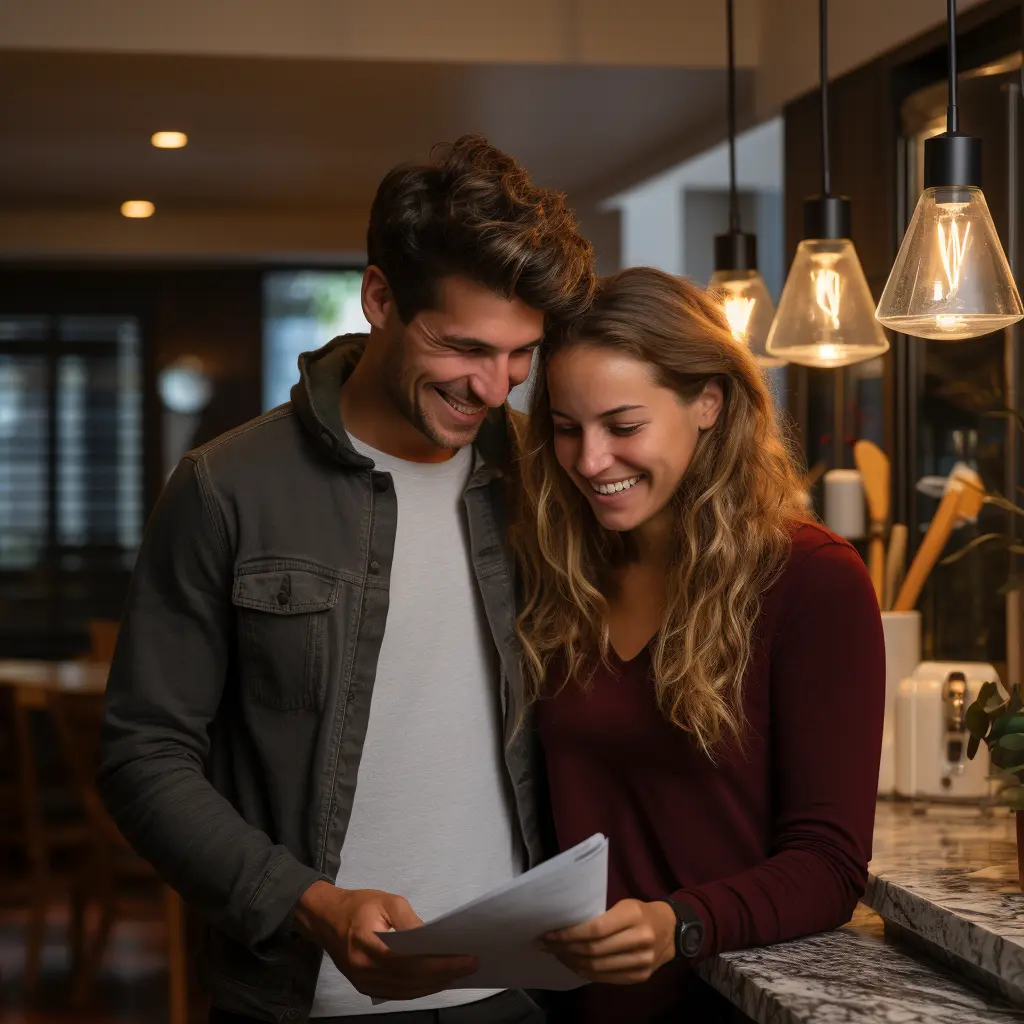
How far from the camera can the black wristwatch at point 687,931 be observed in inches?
57.7

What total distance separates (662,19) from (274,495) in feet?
8.21

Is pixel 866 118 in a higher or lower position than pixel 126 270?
lower

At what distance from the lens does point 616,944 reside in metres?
1.39

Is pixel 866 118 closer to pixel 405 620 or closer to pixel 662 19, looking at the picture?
pixel 662 19

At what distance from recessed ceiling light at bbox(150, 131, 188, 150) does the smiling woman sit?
3321mm

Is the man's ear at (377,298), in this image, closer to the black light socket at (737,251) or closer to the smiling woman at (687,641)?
the smiling woman at (687,641)

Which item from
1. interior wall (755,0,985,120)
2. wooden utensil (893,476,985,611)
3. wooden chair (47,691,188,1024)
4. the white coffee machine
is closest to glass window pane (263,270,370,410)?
wooden chair (47,691,188,1024)

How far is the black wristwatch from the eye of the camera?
1.47 m

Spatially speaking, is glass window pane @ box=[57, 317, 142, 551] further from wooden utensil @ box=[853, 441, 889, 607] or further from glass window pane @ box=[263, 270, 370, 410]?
wooden utensil @ box=[853, 441, 889, 607]

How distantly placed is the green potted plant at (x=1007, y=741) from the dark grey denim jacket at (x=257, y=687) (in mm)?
557

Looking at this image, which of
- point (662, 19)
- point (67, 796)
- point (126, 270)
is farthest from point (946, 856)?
point (126, 270)

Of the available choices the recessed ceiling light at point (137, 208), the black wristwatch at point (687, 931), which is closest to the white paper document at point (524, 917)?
the black wristwatch at point (687, 931)

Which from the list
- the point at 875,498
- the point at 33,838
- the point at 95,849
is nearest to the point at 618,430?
the point at 875,498

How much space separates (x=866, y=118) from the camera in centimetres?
314
